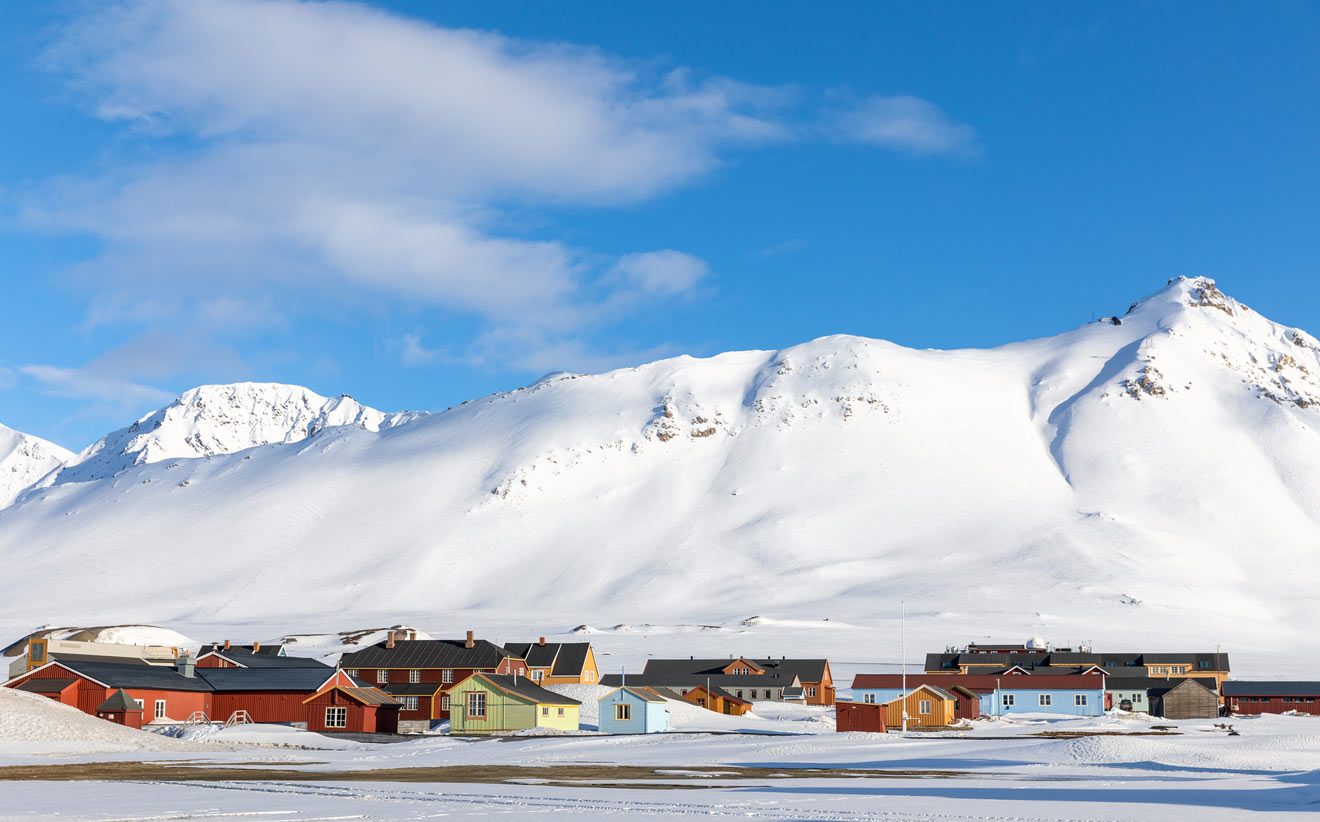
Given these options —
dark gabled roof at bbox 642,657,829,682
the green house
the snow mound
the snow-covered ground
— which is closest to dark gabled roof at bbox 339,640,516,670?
the green house

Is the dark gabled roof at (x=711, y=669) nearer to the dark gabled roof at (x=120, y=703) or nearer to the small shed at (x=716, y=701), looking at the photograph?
the small shed at (x=716, y=701)

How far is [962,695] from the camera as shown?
96.6m

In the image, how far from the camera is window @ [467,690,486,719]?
77312mm

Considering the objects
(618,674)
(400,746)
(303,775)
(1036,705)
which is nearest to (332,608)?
(618,674)

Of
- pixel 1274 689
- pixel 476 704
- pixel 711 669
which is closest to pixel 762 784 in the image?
pixel 476 704

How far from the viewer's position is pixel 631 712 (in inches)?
3004

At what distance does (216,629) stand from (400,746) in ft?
371

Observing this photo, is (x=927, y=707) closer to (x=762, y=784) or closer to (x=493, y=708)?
(x=493, y=708)

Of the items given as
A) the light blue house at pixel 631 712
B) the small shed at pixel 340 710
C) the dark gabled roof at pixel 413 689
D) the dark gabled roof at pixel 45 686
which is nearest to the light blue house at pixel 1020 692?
the light blue house at pixel 631 712

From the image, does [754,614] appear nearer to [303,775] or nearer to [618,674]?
[618,674]

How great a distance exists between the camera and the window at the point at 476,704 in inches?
3044

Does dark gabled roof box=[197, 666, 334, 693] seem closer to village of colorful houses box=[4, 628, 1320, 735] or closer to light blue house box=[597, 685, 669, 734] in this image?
village of colorful houses box=[4, 628, 1320, 735]

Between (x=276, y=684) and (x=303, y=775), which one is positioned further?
(x=276, y=684)

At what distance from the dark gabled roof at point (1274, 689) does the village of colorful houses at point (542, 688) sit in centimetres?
14
